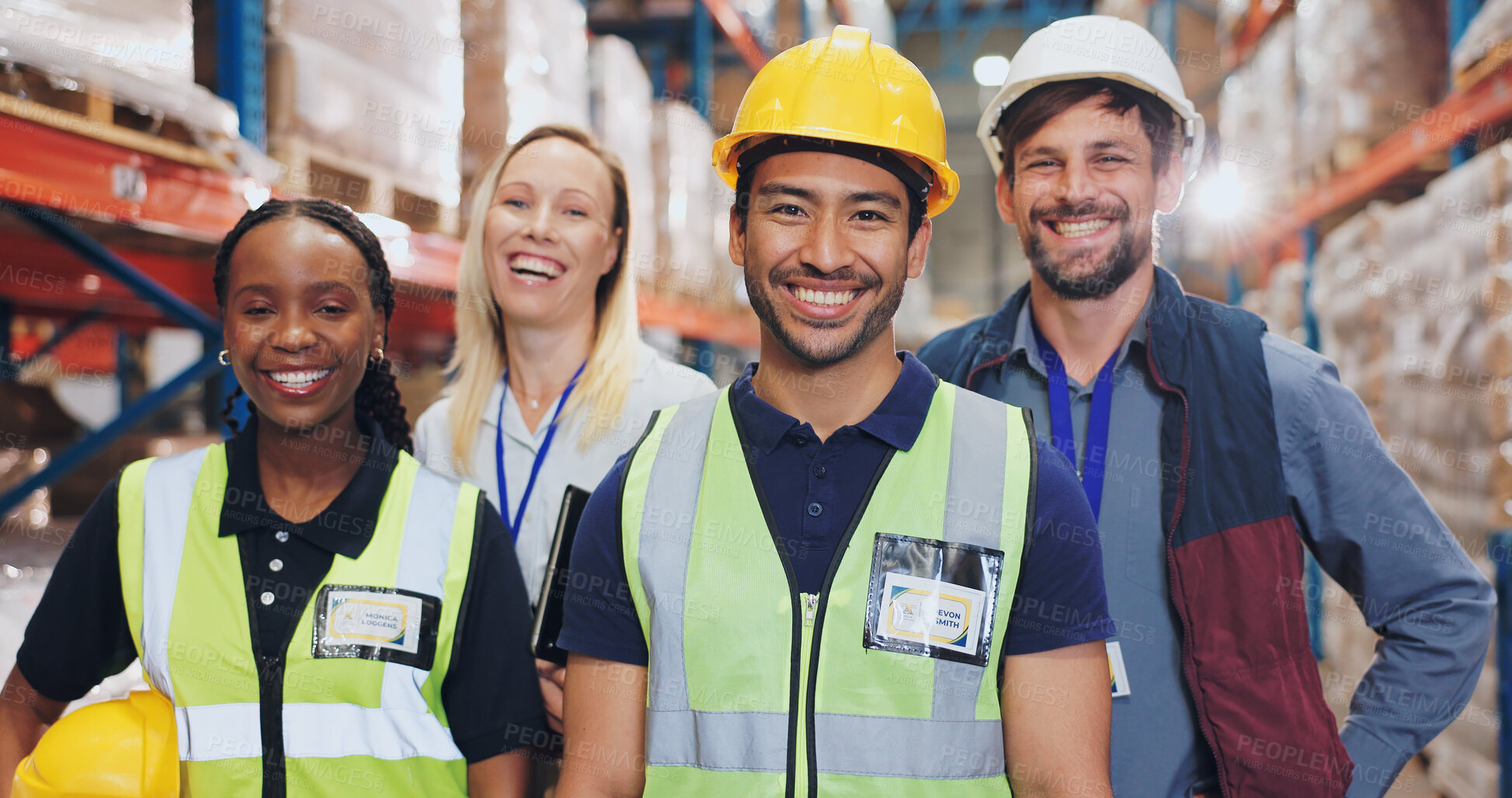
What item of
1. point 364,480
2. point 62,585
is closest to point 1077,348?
point 364,480

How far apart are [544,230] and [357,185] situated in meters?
1.26

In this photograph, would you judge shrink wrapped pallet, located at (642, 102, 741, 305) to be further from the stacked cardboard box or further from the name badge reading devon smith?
the name badge reading devon smith

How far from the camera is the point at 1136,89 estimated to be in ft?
6.44

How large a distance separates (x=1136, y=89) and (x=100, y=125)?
2.22 metres

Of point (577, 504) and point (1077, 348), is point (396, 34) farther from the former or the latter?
point (1077, 348)

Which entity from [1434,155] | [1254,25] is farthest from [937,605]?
[1254,25]

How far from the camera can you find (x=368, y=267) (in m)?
1.71

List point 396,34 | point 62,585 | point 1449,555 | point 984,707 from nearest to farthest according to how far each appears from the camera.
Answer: point 984,707 → point 62,585 → point 1449,555 → point 396,34

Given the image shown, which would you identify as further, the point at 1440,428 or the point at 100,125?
the point at 1440,428

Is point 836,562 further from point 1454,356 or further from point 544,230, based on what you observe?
point 1454,356

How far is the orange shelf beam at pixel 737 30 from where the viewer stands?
20.6 feet

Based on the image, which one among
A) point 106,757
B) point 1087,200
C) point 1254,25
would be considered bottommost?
point 106,757

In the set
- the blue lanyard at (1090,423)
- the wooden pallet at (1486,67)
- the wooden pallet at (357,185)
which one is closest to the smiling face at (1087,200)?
the blue lanyard at (1090,423)

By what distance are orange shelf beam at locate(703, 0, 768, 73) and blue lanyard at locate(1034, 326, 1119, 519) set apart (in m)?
4.49
